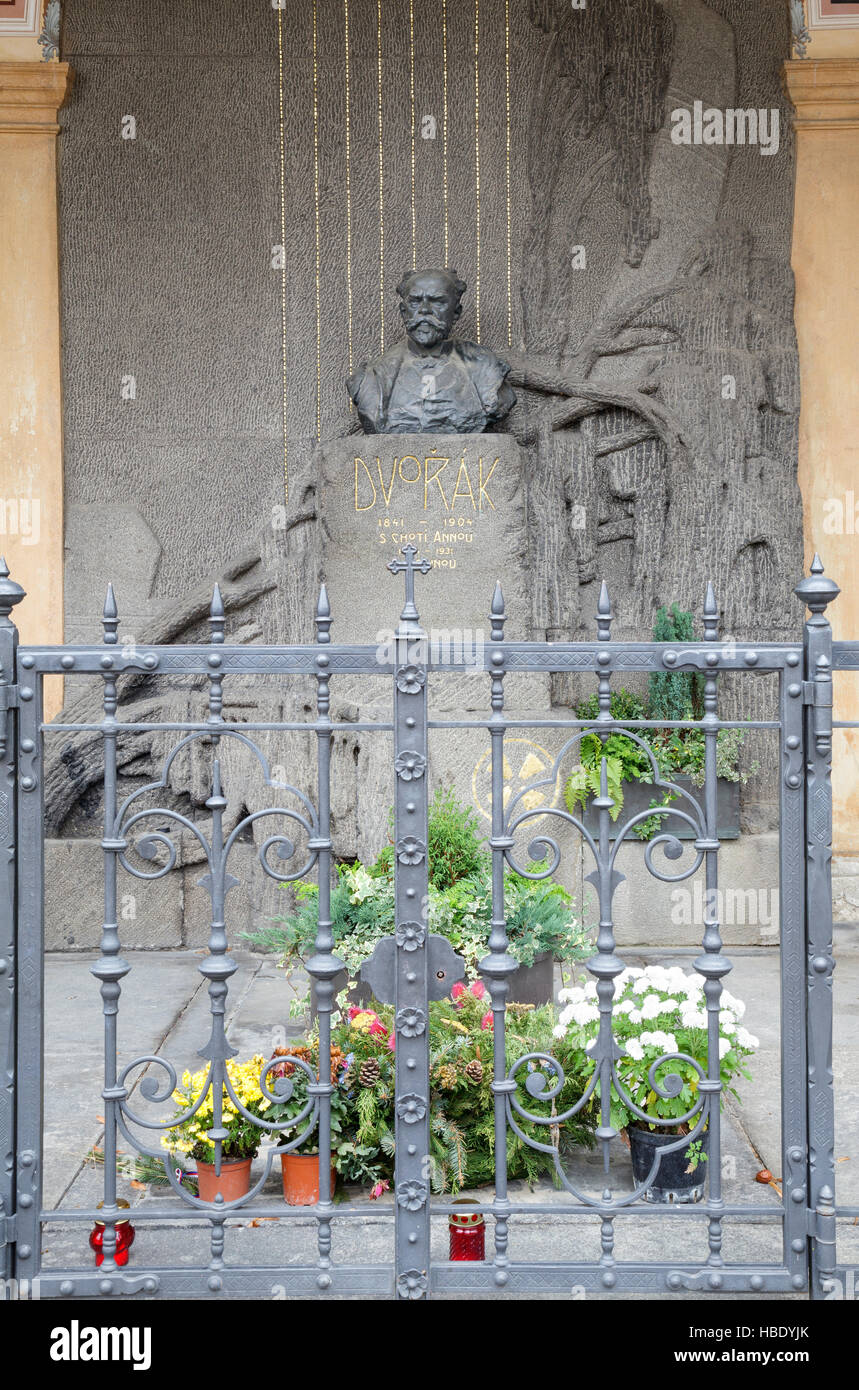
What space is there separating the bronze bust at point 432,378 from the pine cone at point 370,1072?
3.88 m

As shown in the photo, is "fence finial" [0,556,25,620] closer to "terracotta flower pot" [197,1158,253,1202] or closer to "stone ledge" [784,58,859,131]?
"terracotta flower pot" [197,1158,253,1202]

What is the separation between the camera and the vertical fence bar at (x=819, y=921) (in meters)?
2.73

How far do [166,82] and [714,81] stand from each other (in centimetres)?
300

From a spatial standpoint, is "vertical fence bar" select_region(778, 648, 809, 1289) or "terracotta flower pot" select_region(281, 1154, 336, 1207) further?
"terracotta flower pot" select_region(281, 1154, 336, 1207)

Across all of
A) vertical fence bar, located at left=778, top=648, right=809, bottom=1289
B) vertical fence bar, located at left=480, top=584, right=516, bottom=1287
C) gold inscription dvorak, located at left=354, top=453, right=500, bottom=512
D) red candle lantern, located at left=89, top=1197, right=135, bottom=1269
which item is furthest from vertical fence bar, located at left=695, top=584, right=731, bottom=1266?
gold inscription dvorak, located at left=354, top=453, right=500, bottom=512

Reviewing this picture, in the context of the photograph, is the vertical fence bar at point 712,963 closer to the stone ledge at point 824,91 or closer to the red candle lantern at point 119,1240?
the red candle lantern at point 119,1240

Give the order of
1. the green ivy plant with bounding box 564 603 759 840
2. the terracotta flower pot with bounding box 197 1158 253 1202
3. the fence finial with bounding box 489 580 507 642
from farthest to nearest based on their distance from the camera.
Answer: the green ivy plant with bounding box 564 603 759 840 < the terracotta flower pot with bounding box 197 1158 253 1202 < the fence finial with bounding box 489 580 507 642

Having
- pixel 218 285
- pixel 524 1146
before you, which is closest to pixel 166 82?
pixel 218 285

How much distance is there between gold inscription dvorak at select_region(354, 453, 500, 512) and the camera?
646 cm

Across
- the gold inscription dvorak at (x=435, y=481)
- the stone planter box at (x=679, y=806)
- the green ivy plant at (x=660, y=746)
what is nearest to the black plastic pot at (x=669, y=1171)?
the green ivy plant at (x=660, y=746)

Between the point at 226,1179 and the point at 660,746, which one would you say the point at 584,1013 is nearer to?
the point at 226,1179

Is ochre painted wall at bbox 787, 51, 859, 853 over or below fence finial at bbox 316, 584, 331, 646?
over

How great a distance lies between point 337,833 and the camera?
6.54 m

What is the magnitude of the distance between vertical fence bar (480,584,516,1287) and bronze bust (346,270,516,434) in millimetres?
4000
